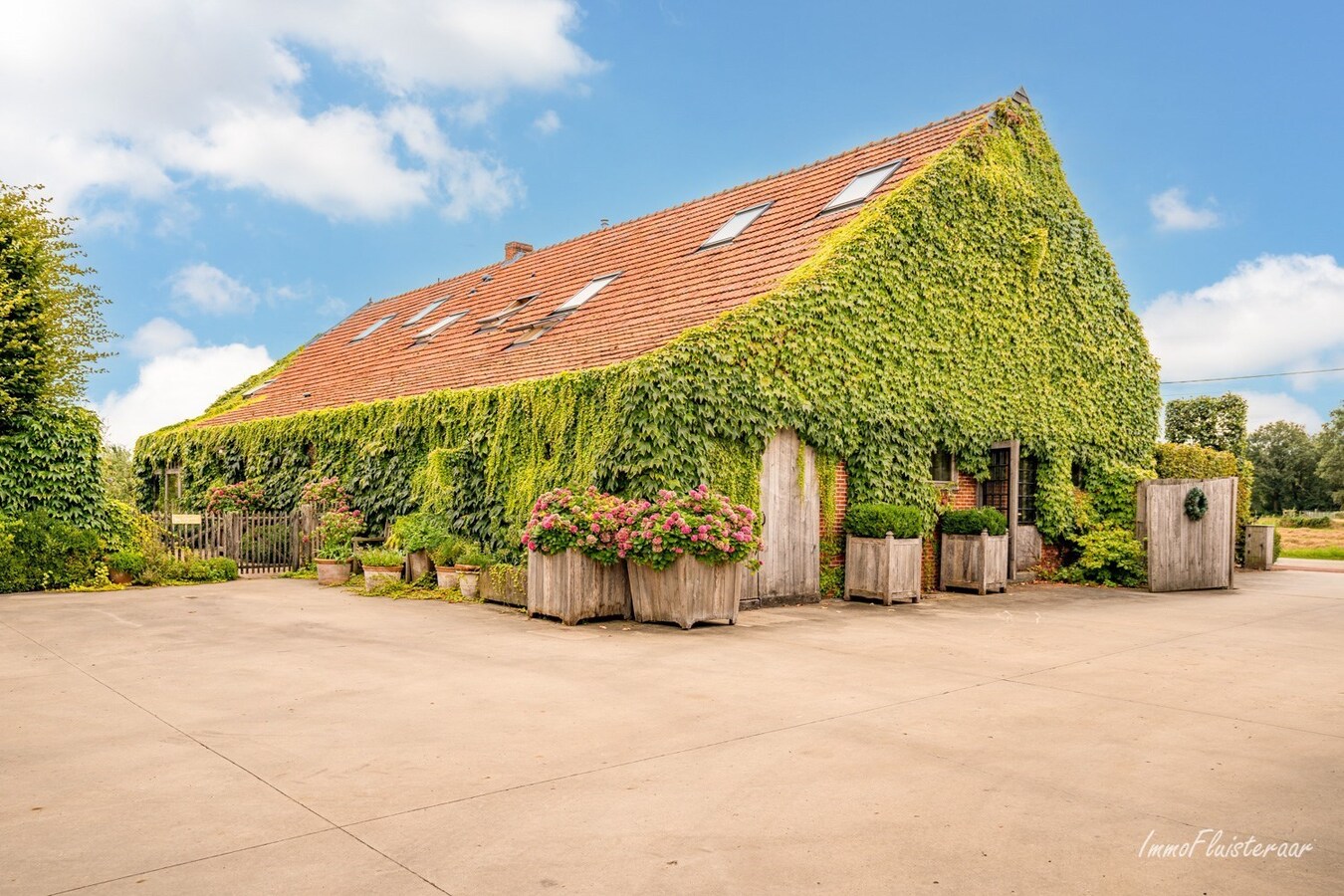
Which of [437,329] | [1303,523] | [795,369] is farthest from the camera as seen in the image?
[1303,523]

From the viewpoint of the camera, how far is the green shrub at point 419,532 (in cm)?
1319

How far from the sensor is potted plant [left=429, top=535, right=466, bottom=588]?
12.7 m

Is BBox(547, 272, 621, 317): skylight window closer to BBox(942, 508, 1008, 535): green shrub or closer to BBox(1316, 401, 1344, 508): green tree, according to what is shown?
BBox(942, 508, 1008, 535): green shrub

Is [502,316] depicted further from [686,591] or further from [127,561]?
[686,591]

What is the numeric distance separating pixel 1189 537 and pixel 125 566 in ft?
52.9

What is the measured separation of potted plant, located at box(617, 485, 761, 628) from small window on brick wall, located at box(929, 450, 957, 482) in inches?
211

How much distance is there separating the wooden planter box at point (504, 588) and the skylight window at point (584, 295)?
498 cm

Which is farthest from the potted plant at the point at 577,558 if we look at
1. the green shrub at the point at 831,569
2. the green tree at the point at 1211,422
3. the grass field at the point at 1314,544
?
the grass field at the point at 1314,544

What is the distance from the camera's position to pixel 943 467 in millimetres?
14328

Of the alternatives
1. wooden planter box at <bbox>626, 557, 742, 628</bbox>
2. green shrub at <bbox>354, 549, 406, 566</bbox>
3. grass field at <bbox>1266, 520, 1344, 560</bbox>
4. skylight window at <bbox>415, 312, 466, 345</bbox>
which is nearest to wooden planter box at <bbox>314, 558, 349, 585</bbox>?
green shrub at <bbox>354, 549, 406, 566</bbox>

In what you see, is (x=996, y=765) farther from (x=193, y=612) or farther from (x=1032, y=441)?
(x=1032, y=441)

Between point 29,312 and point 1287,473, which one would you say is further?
point 1287,473

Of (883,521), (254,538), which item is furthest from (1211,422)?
(254,538)

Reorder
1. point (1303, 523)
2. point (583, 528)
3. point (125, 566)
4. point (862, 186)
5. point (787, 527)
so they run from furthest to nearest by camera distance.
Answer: point (1303, 523)
point (862, 186)
point (125, 566)
point (787, 527)
point (583, 528)
